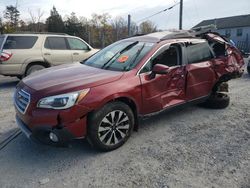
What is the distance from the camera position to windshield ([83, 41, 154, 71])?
438 cm

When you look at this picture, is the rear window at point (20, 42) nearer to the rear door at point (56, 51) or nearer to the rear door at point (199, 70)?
the rear door at point (56, 51)

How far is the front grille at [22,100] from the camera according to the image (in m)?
3.64

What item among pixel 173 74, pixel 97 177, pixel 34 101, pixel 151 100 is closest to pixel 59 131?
pixel 34 101

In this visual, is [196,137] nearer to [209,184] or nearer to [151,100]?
[151,100]

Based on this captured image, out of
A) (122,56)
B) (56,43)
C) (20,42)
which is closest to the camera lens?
(122,56)

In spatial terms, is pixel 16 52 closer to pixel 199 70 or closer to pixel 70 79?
pixel 70 79

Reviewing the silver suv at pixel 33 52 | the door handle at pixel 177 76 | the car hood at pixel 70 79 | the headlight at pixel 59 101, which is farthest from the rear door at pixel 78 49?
the headlight at pixel 59 101

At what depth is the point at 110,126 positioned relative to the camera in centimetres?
388

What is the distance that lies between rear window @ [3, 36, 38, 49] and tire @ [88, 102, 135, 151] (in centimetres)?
587

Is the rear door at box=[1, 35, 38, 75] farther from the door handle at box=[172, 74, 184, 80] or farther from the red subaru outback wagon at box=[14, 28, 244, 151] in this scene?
the door handle at box=[172, 74, 184, 80]

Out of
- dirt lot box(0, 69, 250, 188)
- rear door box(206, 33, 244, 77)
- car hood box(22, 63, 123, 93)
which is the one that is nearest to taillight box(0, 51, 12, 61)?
dirt lot box(0, 69, 250, 188)

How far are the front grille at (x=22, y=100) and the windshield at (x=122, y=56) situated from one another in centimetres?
135

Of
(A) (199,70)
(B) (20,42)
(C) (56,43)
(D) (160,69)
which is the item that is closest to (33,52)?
(B) (20,42)

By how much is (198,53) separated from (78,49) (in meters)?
5.61
